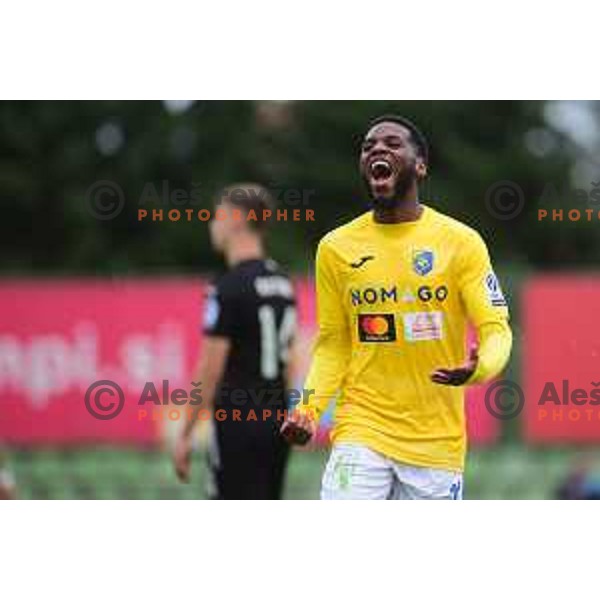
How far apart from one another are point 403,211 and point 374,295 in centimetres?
36

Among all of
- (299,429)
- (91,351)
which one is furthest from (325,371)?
(91,351)

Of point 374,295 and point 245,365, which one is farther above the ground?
point 374,295

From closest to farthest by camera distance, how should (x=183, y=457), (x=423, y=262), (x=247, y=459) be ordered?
1. (x=423, y=262)
2. (x=183, y=457)
3. (x=247, y=459)

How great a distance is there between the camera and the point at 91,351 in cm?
1266

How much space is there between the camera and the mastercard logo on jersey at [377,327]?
5.65 m

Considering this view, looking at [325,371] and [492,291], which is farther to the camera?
[325,371]

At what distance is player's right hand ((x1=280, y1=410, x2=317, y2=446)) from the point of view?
17.8 feet

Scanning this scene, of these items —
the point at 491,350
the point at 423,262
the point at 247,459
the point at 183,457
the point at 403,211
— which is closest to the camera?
the point at 491,350

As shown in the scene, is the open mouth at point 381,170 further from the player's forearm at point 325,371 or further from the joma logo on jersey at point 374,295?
the player's forearm at point 325,371

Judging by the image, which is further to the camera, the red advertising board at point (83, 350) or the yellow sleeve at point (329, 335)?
the red advertising board at point (83, 350)

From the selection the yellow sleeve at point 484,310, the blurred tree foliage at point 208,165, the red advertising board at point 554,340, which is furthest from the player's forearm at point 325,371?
the blurred tree foliage at point 208,165

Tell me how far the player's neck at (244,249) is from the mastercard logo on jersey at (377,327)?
1712 millimetres

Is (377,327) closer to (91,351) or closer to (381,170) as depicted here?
(381,170)

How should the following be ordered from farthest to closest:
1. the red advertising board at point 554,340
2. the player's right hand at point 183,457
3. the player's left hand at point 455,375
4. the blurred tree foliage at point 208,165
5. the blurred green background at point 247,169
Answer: the blurred tree foliage at point 208,165 → the blurred green background at point 247,169 → the red advertising board at point 554,340 → the player's right hand at point 183,457 → the player's left hand at point 455,375
